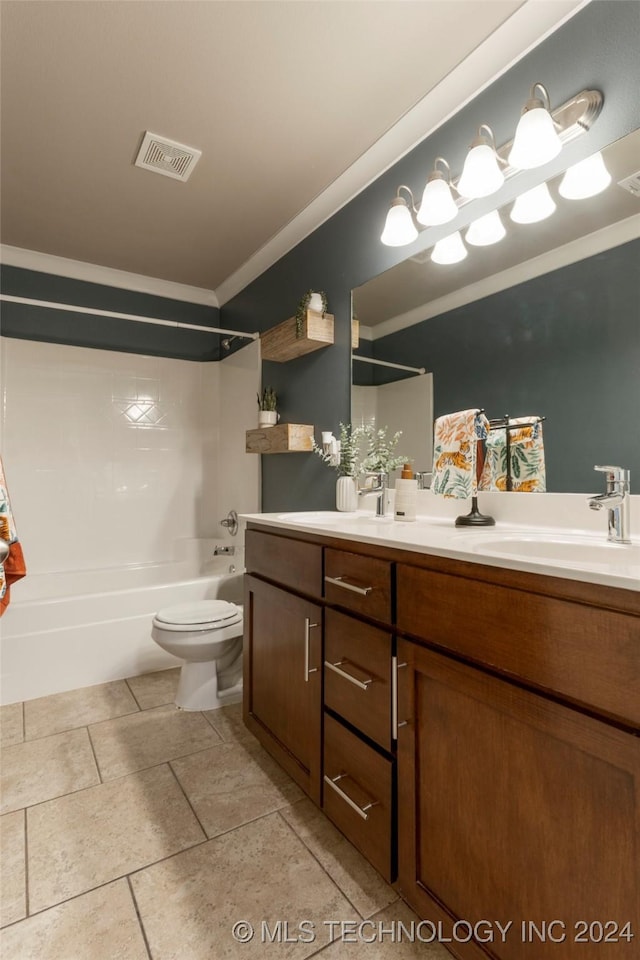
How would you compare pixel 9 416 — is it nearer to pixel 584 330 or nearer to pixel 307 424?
pixel 307 424

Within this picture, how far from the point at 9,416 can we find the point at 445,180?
268 centimetres

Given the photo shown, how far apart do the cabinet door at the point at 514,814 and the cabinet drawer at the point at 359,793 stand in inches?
2.0

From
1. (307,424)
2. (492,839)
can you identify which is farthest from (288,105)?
(492,839)

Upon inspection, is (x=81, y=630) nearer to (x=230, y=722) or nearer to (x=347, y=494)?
(x=230, y=722)

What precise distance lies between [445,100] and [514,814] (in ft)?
6.76

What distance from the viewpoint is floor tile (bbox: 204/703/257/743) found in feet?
6.31

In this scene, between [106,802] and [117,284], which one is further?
[117,284]

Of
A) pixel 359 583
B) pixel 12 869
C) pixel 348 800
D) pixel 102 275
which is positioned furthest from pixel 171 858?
pixel 102 275

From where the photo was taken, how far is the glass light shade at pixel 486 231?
1529 mm

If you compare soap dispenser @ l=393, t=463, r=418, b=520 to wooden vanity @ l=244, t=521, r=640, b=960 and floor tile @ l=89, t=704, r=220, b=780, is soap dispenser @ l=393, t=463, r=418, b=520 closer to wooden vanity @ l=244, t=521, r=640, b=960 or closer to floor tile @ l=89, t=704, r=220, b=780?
wooden vanity @ l=244, t=521, r=640, b=960

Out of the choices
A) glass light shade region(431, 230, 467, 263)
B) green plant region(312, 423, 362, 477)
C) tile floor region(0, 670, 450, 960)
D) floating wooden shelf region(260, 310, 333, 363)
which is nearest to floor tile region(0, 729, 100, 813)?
tile floor region(0, 670, 450, 960)

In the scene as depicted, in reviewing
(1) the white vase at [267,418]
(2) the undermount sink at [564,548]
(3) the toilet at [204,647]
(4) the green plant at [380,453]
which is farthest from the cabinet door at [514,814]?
(1) the white vase at [267,418]

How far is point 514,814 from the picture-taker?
82 centimetres

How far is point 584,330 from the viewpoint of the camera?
1.32 meters
